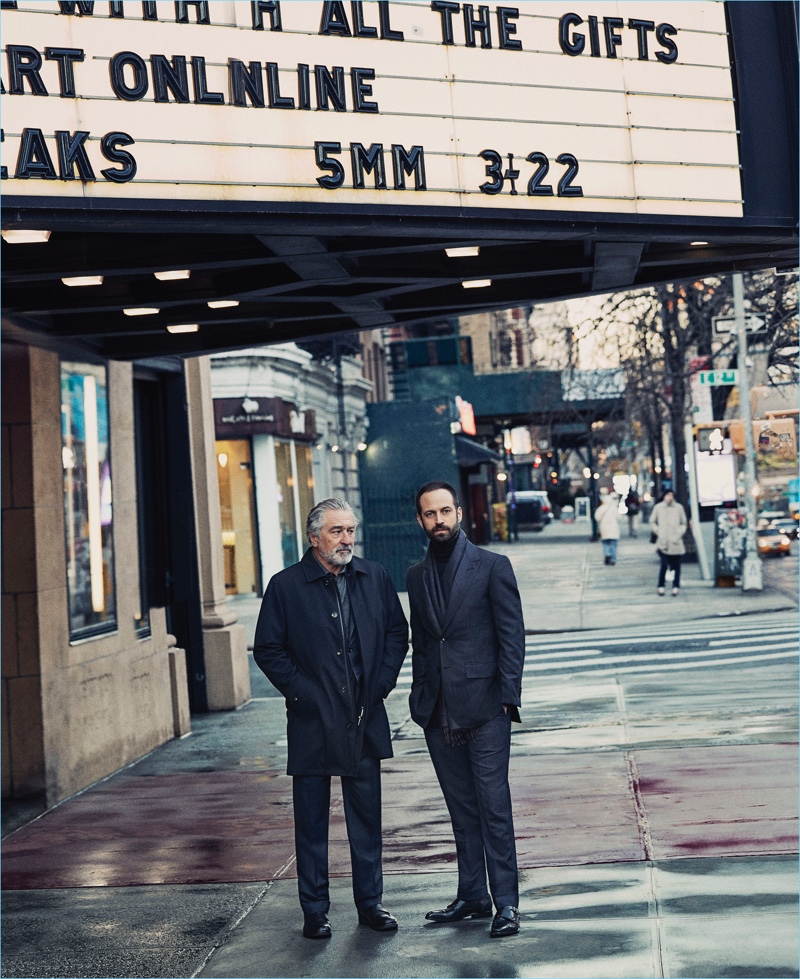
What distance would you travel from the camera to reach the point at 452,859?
736 centimetres

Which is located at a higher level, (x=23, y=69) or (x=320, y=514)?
(x=23, y=69)

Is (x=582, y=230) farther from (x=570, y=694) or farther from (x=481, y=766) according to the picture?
(x=570, y=694)

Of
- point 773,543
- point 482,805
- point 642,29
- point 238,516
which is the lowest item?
point 482,805

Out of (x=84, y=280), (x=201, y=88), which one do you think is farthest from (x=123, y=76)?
(x=84, y=280)

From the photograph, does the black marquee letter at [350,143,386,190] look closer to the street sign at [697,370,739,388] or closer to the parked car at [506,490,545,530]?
the street sign at [697,370,739,388]

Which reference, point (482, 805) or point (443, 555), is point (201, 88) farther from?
point (482, 805)

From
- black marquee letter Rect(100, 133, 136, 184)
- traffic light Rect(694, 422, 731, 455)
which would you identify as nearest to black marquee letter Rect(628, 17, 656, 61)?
black marquee letter Rect(100, 133, 136, 184)

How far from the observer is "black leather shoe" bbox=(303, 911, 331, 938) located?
19.7 ft

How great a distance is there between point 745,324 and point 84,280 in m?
17.1

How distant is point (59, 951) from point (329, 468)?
29.1 meters

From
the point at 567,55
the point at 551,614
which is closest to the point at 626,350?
the point at 551,614

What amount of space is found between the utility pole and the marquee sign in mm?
16480

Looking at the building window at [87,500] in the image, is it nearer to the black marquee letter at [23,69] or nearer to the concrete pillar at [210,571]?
the concrete pillar at [210,571]

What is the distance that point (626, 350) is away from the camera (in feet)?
113
